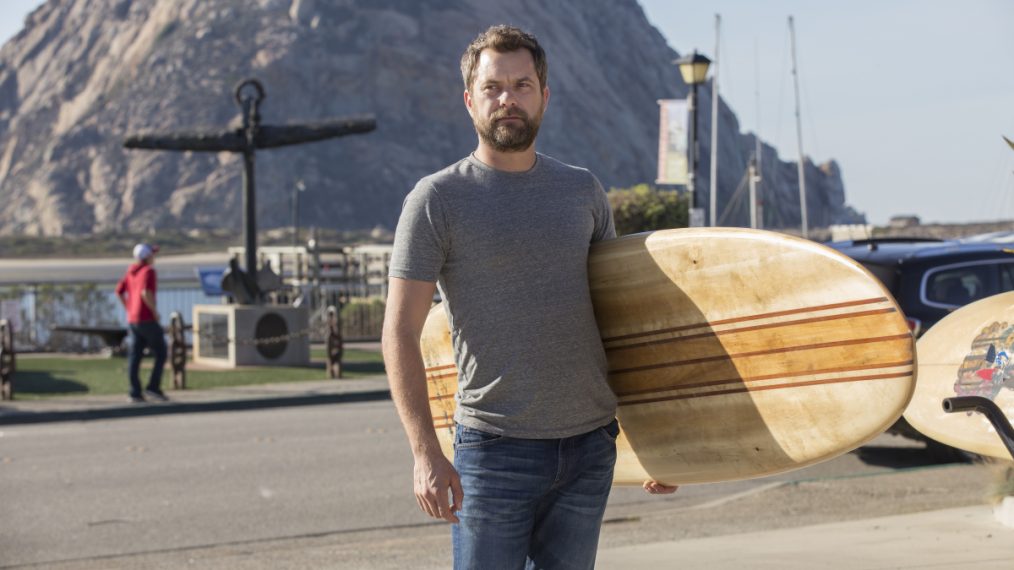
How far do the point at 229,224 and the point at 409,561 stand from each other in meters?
160

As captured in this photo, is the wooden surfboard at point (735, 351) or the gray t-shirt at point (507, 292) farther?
the wooden surfboard at point (735, 351)

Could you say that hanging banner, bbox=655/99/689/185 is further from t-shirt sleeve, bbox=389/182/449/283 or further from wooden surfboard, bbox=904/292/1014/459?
t-shirt sleeve, bbox=389/182/449/283

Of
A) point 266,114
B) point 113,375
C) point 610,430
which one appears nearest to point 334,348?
point 113,375

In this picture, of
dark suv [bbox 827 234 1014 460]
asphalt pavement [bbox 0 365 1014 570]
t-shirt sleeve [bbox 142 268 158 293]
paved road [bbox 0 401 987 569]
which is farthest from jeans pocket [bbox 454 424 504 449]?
t-shirt sleeve [bbox 142 268 158 293]

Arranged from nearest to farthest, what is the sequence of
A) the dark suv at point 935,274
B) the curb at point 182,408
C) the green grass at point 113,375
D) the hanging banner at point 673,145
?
the dark suv at point 935,274 < the curb at point 182,408 < the green grass at point 113,375 < the hanging banner at point 673,145

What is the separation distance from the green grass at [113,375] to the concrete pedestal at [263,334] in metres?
0.27

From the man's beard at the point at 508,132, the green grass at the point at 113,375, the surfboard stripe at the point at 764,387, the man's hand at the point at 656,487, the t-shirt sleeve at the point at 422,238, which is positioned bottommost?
the green grass at the point at 113,375

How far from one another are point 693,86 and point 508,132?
15706 millimetres

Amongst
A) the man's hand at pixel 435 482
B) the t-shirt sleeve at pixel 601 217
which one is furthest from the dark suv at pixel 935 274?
the man's hand at pixel 435 482

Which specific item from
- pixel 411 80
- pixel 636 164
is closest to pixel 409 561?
pixel 411 80

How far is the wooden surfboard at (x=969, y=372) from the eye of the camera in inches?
169

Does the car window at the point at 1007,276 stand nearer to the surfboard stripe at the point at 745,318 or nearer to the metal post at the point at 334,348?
the surfboard stripe at the point at 745,318

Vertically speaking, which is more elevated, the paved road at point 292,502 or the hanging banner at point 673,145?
the hanging banner at point 673,145

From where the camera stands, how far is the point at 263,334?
61.5ft
